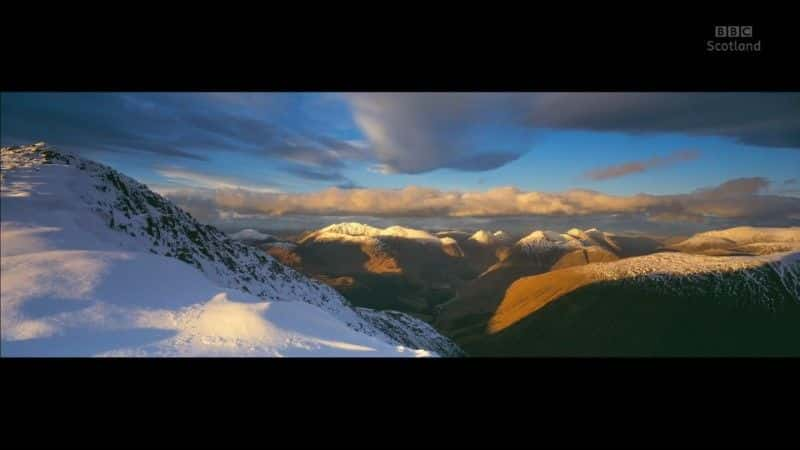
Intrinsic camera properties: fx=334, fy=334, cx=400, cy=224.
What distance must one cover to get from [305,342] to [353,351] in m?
1.20

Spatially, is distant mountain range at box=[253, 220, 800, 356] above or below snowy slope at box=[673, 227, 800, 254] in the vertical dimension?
below

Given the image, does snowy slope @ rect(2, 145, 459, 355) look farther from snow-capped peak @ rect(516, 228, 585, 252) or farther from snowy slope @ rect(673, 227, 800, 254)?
snow-capped peak @ rect(516, 228, 585, 252)

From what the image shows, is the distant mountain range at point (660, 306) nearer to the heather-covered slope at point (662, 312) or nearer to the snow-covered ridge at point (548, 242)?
the heather-covered slope at point (662, 312)

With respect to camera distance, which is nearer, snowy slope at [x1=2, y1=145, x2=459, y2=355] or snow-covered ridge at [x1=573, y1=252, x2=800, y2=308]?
snowy slope at [x1=2, y1=145, x2=459, y2=355]

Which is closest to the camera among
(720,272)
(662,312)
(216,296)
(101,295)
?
(101,295)

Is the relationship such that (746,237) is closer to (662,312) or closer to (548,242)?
(662,312)
